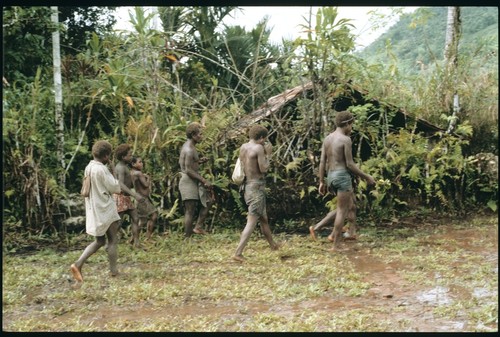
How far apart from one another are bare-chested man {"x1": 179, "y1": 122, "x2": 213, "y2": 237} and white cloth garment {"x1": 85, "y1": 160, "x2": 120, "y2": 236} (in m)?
2.17

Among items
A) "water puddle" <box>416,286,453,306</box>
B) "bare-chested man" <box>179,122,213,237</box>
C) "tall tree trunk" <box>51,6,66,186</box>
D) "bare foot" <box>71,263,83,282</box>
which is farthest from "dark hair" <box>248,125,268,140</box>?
"tall tree trunk" <box>51,6,66,186</box>

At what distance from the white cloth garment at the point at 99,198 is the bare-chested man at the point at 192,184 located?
2.17 metres

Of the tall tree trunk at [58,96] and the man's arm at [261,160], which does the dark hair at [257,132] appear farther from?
the tall tree trunk at [58,96]

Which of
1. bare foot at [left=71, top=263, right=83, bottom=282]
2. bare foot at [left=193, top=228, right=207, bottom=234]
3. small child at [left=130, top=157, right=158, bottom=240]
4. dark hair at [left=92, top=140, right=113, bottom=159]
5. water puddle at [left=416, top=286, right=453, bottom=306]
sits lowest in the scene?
bare foot at [left=193, top=228, right=207, bottom=234]

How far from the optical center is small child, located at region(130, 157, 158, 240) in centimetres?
732

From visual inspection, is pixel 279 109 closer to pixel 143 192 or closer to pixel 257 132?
pixel 257 132

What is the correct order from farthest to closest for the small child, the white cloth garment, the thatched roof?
the thatched roof
the small child
the white cloth garment

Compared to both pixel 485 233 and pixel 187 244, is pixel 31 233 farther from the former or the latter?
pixel 485 233

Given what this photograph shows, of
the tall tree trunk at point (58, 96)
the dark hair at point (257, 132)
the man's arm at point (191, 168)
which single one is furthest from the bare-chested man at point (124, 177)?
the tall tree trunk at point (58, 96)

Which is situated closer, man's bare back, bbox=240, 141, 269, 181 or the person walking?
the person walking

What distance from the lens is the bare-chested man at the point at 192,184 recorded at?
25.0 ft

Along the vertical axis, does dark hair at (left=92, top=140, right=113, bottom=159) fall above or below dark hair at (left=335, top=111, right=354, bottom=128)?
below

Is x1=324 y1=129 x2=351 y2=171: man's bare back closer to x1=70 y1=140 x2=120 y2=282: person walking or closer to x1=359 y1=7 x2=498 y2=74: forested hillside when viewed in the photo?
x1=70 y1=140 x2=120 y2=282: person walking

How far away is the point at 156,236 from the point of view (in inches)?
313
